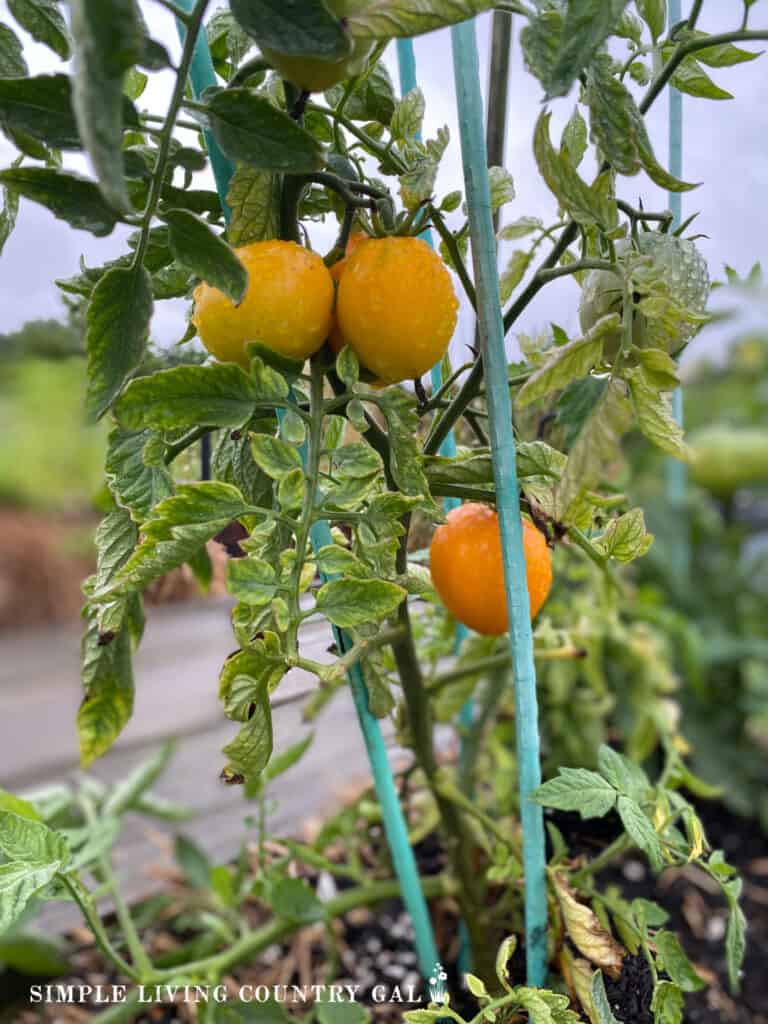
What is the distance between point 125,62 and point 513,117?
1.27 ft

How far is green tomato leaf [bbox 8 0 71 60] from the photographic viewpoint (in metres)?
0.33

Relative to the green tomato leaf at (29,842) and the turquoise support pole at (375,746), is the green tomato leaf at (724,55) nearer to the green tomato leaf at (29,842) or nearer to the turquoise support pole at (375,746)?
the turquoise support pole at (375,746)

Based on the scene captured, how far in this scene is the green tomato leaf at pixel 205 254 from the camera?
0.95ft

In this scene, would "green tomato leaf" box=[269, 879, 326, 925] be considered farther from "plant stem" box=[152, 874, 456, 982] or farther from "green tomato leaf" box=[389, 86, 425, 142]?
"green tomato leaf" box=[389, 86, 425, 142]

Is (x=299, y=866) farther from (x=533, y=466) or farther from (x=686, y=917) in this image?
(x=533, y=466)

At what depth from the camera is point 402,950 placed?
708 millimetres

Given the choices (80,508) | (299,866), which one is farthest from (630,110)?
(80,508)

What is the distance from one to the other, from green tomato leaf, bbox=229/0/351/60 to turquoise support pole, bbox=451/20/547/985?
3.2 inches

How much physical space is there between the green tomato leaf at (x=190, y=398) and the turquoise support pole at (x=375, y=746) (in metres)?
0.10

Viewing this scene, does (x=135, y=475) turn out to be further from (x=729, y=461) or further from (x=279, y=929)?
(x=729, y=461)

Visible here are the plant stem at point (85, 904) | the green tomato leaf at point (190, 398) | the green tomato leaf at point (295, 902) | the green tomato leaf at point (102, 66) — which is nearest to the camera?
the green tomato leaf at point (102, 66)

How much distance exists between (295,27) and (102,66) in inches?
3.4

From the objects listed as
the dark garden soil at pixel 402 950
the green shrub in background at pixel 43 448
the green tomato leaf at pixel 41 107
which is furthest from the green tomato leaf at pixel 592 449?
the green shrub in background at pixel 43 448

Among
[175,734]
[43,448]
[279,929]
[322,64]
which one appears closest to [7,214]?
[322,64]
